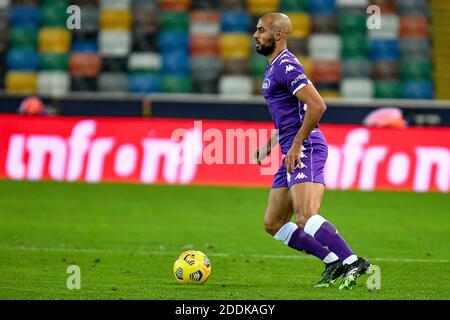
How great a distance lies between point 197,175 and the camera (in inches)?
680

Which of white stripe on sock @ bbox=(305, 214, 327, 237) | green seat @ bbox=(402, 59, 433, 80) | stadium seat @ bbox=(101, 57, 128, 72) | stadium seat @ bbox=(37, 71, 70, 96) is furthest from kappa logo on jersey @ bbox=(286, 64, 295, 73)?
stadium seat @ bbox=(101, 57, 128, 72)

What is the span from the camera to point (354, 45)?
2275 cm

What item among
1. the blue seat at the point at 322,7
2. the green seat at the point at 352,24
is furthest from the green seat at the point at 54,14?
the green seat at the point at 352,24

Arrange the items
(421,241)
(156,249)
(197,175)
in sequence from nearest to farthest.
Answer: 1. (156,249)
2. (421,241)
3. (197,175)

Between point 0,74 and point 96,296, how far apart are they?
50.7 feet

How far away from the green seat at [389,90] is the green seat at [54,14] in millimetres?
6339

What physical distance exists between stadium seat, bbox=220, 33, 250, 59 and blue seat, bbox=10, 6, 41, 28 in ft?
12.2

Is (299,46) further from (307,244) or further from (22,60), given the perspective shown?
(307,244)

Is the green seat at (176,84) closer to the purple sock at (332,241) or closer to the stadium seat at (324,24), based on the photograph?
the stadium seat at (324,24)

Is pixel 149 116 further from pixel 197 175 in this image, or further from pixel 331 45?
pixel 331 45

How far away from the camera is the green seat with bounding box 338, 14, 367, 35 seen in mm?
22688

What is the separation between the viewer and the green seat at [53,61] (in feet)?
74.2

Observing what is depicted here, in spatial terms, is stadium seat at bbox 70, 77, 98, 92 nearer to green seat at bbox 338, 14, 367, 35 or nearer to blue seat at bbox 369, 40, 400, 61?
green seat at bbox 338, 14, 367, 35
